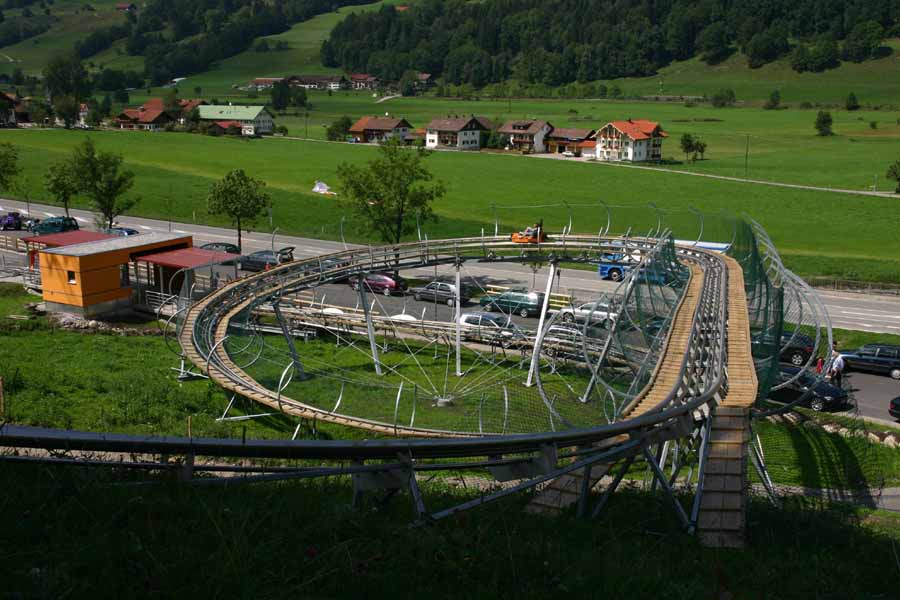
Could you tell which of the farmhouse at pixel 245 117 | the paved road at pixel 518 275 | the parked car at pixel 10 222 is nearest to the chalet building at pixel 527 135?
the farmhouse at pixel 245 117

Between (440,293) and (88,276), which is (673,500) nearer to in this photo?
(88,276)

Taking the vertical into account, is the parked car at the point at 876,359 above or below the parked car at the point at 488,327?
below

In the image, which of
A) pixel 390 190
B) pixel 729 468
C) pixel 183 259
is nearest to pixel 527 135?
pixel 390 190

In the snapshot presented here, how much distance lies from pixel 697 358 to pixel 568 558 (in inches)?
314

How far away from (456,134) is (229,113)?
37.8 meters

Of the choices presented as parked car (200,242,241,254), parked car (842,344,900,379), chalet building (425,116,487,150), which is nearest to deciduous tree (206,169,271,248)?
parked car (200,242,241,254)

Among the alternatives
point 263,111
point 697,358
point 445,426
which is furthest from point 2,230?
point 263,111

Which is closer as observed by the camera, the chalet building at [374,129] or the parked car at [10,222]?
the parked car at [10,222]

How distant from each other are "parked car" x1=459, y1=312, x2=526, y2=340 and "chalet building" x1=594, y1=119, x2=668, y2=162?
77241 millimetres

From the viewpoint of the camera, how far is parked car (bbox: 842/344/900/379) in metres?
29.1

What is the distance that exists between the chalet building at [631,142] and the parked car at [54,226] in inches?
2769

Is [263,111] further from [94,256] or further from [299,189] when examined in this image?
[94,256]

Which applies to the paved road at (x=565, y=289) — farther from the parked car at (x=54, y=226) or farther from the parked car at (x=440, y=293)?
the parked car at (x=54, y=226)

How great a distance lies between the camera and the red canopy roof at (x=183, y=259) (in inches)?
1328
